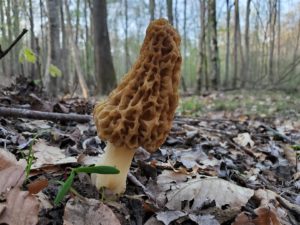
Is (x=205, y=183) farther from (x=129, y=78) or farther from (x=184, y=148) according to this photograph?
(x=184, y=148)

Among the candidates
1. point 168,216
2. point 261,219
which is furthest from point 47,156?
point 261,219

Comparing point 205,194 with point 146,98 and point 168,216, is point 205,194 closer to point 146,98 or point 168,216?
point 168,216

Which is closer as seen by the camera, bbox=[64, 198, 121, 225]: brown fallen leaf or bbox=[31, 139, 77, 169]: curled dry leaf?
bbox=[64, 198, 121, 225]: brown fallen leaf

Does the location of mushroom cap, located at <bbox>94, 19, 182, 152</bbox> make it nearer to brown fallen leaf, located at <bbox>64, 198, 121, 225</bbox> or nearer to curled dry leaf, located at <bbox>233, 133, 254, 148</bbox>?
brown fallen leaf, located at <bbox>64, 198, 121, 225</bbox>

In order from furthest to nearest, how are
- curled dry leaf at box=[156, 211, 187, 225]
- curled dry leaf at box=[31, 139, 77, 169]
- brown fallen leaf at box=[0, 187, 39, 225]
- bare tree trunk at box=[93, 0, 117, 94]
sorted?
bare tree trunk at box=[93, 0, 117, 94], curled dry leaf at box=[31, 139, 77, 169], curled dry leaf at box=[156, 211, 187, 225], brown fallen leaf at box=[0, 187, 39, 225]

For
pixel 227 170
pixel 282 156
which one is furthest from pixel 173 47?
pixel 282 156

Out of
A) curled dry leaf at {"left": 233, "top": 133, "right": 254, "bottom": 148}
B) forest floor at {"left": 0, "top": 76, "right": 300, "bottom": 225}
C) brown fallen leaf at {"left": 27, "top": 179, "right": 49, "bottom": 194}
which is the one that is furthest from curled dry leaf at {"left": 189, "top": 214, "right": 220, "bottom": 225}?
curled dry leaf at {"left": 233, "top": 133, "right": 254, "bottom": 148}

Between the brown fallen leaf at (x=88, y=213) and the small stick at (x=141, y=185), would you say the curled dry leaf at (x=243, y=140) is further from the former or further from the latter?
the brown fallen leaf at (x=88, y=213)
